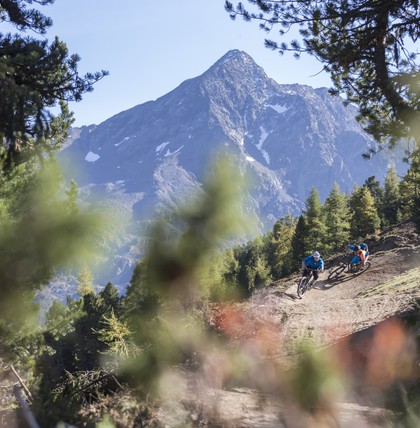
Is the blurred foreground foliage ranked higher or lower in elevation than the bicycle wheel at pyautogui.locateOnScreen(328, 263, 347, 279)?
higher

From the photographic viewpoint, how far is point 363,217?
5022 centimetres

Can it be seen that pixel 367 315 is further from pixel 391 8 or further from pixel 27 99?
pixel 27 99

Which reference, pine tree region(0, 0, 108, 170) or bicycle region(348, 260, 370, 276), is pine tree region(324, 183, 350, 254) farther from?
pine tree region(0, 0, 108, 170)

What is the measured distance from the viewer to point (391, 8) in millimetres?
8297

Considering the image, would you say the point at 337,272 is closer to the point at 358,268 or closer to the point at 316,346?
the point at 358,268

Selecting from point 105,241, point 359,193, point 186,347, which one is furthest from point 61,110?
point 359,193

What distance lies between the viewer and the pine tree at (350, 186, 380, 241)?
5003 cm

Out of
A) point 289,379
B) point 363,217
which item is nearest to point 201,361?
point 289,379

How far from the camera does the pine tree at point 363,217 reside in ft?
164

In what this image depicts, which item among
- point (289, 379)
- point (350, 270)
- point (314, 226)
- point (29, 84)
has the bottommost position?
point (314, 226)

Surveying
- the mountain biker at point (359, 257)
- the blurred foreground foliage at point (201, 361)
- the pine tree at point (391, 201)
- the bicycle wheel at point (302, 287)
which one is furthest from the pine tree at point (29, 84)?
the pine tree at point (391, 201)

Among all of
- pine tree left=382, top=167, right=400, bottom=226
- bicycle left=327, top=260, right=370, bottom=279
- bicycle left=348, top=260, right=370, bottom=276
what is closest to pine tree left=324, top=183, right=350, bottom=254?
pine tree left=382, top=167, right=400, bottom=226

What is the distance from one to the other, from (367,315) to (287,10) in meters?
8.02

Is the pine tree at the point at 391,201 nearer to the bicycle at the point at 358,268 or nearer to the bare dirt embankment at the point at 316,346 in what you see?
the bicycle at the point at 358,268
